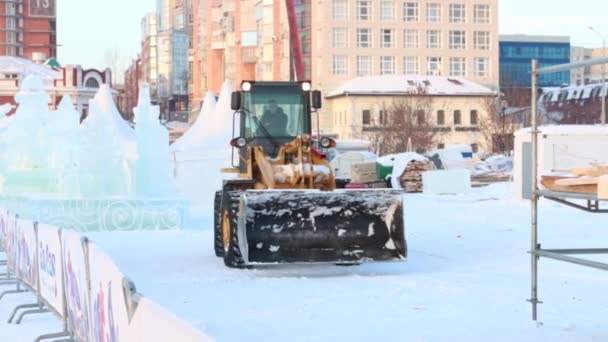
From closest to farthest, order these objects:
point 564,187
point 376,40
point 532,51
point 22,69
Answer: point 564,187 < point 376,40 < point 22,69 < point 532,51

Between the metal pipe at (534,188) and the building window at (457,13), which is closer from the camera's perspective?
the metal pipe at (534,188)

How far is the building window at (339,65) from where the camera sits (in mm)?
95625

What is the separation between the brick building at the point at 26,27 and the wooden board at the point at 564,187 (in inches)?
5563

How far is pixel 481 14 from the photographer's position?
10075 centimetres

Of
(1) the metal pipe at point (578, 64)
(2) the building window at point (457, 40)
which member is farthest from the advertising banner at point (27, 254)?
(2) the building window at point (457, 40)

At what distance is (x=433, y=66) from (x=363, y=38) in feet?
27.2

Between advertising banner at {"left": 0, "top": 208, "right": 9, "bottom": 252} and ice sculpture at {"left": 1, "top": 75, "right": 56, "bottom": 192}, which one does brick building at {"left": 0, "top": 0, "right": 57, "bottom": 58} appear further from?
advertising banner at {"left": 0, "top": 208, "right": 9, "bottom": 252}

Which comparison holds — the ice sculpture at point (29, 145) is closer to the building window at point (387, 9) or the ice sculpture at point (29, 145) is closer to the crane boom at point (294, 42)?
the crane boom at point (294, 42)

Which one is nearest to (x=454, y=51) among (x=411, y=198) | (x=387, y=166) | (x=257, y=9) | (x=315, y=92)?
(x=257, y=9)

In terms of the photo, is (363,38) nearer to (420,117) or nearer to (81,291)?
(420,117)

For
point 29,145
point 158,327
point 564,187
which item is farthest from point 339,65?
point 158,327

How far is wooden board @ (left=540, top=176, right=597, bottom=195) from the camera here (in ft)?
27.5

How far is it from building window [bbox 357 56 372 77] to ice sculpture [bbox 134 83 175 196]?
234 feet

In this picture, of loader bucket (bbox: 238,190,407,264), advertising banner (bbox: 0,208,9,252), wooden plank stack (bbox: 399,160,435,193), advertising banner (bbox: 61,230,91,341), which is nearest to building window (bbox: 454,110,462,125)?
wooden plank stack (bbox: 399,160,435,193)
